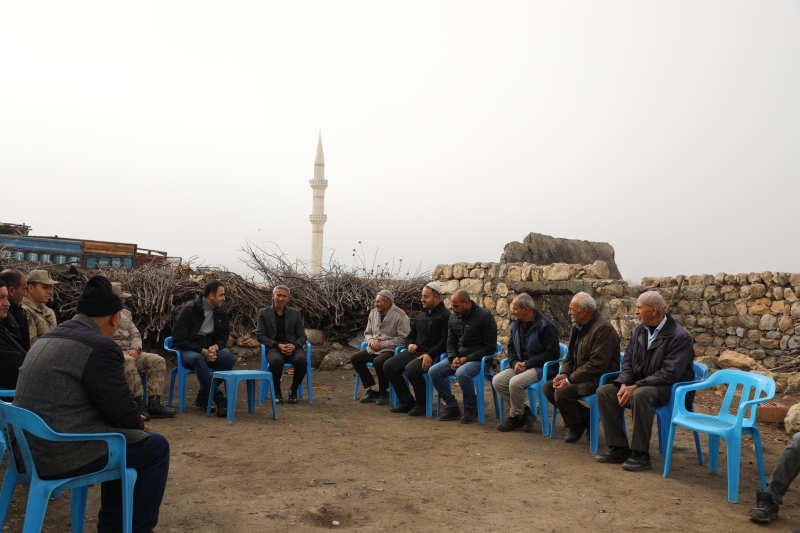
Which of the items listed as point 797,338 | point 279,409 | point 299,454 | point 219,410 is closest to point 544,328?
point 299,454

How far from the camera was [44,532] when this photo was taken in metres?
3.08

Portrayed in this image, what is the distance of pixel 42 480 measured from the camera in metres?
2.62

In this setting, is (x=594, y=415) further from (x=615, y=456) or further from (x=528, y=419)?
(x=528, y=419)

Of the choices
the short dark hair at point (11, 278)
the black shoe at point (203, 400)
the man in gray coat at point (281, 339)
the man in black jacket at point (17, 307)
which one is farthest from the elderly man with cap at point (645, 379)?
the short dark hair at point (11, 278)

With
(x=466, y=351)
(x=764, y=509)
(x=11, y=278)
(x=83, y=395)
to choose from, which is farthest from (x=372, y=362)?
(x=83, y=395)

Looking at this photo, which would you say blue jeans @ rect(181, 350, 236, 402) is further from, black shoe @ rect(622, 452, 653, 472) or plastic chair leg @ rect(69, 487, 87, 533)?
black shoe @ rect(622, 452, 653, 472)

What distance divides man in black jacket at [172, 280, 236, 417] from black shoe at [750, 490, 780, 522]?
4.77m

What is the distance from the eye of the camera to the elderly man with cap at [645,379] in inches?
175

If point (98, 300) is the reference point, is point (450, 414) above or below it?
below

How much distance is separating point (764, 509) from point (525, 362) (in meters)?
2.62

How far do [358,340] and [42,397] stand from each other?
25.3 feet

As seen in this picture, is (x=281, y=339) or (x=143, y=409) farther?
(x=281, y=339)

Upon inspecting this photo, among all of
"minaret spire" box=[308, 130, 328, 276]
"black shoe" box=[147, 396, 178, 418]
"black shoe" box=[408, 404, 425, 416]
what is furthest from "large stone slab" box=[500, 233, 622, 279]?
"minaret spire" box=[308, 130, 328, 276]

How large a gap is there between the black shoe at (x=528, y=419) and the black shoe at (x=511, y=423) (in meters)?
0.03
